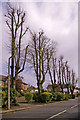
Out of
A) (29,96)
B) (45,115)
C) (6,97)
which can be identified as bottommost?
(29,96)

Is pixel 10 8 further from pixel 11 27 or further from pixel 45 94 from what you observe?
pixel 45 94

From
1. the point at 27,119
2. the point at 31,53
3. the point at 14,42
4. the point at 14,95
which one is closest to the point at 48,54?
the point at 31,53

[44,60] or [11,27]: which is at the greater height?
[11,27]

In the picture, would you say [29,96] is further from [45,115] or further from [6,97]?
[45,115]

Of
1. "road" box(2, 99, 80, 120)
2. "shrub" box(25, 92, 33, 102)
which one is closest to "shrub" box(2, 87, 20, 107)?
"road" box(2, 99, 80, 120)

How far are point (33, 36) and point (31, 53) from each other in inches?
112

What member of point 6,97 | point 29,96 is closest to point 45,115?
point 6,97

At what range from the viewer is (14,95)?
1856 centimetres

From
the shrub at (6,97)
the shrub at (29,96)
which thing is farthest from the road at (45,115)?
the shrub at (29,96)

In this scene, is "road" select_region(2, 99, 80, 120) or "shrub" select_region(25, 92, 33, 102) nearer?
"road" select_region(2, 99, 80, 120)

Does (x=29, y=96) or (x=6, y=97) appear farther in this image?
(x=29, y=96)

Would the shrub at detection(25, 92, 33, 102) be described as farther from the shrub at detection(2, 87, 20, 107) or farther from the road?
the road

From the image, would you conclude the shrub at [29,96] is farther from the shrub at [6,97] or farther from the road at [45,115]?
the road at [45,115]

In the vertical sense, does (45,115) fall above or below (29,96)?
above
